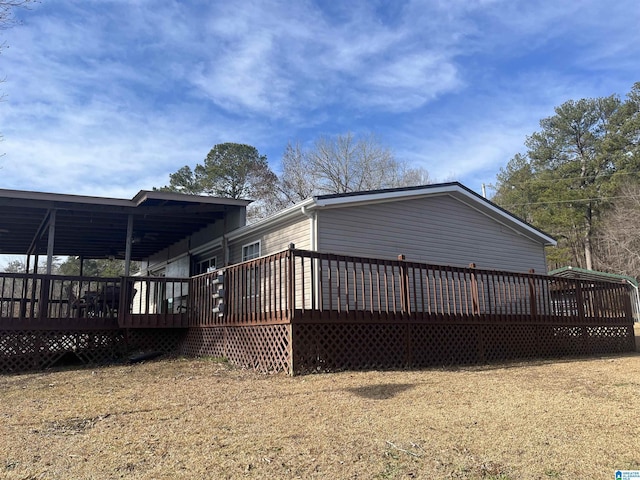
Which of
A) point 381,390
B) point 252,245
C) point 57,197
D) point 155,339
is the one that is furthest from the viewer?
point 252,245

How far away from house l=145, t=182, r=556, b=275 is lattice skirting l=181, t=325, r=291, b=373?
2.52 metres

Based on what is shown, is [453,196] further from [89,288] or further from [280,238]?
[89,288]

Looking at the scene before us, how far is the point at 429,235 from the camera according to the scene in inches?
492

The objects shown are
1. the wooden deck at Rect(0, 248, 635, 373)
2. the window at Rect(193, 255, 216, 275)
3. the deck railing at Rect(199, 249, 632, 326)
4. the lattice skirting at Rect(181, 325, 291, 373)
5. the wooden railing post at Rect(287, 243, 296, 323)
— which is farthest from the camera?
the window at Rect(193, 255, 216, 275)

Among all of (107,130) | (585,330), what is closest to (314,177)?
(107,130)

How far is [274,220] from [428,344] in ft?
15.1

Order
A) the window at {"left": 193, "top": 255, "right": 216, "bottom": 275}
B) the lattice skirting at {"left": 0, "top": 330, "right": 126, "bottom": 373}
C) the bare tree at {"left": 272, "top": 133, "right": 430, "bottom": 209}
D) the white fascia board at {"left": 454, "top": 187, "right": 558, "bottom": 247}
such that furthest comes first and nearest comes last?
1. the bare tree at {"left": 272, "top": 133, "right": 430, "bottom": 209}
2. the window at {"left": 193, "top": 255, "right": 216, "bottom": 275}
3. the white fascia board at {"left": 454, "top": 187, "right": 558, "bottom": 247}
4. the lattice skirting at {"left": 0, "top": 330, "right": 126, "bottom": 373}

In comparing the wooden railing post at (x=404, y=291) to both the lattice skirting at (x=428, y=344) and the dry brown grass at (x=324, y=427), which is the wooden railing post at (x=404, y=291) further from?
the dry brown grass at (x=324, y=427)

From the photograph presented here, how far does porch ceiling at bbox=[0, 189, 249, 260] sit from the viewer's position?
1145cm

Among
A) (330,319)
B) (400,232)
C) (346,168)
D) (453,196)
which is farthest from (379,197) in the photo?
(346,168)

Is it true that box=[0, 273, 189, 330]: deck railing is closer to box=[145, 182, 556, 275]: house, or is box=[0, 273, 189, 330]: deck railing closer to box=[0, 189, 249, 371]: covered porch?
box=[0, 189, 249, 371]: covered porch

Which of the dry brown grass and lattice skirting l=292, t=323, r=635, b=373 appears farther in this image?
lattice skirting l=292, t=323, r=635, b=373

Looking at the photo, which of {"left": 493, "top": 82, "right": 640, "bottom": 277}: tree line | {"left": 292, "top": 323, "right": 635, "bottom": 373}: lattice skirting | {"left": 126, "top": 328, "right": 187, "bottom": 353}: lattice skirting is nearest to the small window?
{"left": 126, "top": 328, "right": 187, "bottom": 353}: lattice skirting

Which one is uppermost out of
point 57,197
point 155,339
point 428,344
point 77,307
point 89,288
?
point 57,197
